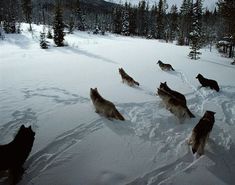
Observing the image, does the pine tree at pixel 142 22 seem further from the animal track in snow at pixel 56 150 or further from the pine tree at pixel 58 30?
the animal track in snow at pixel 56 150

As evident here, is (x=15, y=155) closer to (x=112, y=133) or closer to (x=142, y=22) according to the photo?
(x=112, y=133)

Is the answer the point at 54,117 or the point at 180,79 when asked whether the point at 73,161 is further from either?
the point at 180,79

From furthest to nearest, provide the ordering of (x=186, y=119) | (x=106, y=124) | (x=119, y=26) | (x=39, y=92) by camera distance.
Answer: (x=119, y=26), (x=39, y=92), (x=186, y=119), (x=106, y=124)

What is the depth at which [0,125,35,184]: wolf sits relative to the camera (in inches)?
154

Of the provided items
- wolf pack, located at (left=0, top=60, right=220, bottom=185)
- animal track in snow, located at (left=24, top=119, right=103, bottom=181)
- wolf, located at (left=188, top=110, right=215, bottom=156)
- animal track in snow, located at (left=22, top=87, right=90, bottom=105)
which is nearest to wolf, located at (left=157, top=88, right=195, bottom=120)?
wolf pack, located at (left=0, top=60, right=220, bottom=185)

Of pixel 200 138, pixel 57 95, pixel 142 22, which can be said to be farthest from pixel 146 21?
pixel 200 138

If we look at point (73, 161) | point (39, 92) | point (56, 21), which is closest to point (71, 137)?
point (73, 161)

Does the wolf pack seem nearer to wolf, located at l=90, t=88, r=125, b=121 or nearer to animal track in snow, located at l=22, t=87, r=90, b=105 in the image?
wolf, located at l=90, t=88, r=125, b=121

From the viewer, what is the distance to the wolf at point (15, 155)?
12.8 ft

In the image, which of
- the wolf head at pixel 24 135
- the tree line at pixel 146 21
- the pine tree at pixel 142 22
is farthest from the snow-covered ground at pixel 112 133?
the pine tree at pixel 142 22

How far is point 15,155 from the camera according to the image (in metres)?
4.06

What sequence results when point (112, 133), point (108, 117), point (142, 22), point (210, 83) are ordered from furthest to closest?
point (142, 22), point (210, 83), point (108, 117), point (112, 133)

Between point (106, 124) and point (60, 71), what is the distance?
Answer: 712 centimetres

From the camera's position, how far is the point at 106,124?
21.0 ft
